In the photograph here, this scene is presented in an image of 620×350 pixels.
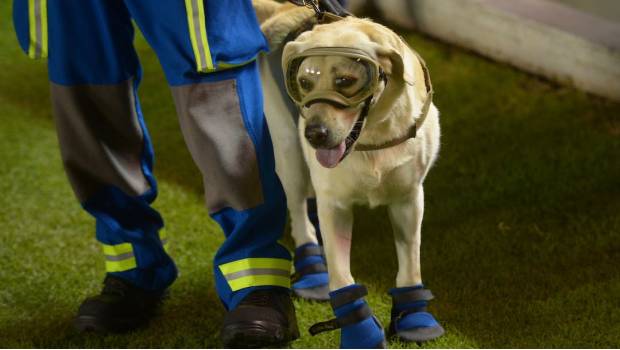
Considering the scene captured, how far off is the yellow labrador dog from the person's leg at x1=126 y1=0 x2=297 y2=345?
10 centimetres

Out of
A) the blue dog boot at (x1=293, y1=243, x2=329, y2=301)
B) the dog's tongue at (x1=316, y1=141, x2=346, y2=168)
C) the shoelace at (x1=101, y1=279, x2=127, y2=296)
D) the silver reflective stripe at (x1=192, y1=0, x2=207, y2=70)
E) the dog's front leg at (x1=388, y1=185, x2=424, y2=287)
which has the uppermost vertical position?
the silver reflective stripe at (x1=192, y1=0, x2=207, y2=70)

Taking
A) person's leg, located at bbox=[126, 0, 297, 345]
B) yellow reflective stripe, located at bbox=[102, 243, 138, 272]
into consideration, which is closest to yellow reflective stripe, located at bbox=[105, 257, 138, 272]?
yellow reflective stripe, located at bbox=[102, 243, 138, 272]

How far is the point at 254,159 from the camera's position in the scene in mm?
1930

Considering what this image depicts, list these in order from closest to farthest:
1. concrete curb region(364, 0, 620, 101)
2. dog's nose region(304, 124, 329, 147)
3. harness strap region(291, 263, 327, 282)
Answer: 1. dog's nose region(304, 124, 329, 147)
2. harness strap region(291, 263, 327, 282)
3. concrete curb region(364, 0, 620, 101)

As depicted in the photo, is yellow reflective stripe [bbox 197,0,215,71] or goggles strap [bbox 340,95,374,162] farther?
yellow reflective stripe [bbox 197,0,215,71]

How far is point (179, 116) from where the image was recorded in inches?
77.3

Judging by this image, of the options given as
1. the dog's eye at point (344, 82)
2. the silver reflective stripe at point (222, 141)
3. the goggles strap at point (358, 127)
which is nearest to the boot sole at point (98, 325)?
the silver reflective stripe at point (222, 141)

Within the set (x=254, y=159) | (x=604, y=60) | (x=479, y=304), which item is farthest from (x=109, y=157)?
(x=604, y=60)

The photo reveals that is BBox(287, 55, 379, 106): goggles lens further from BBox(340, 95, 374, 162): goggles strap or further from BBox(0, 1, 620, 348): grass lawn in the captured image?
BBox(0, 1, 620, 348): grass lawn

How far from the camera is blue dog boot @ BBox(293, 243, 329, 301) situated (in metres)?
2.27

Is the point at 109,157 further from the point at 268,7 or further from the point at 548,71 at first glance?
the point at 548,71

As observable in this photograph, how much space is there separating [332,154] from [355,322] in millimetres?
392

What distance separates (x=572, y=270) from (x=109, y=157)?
1.20 meters

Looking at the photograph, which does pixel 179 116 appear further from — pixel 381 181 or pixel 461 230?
pixel 461 230
